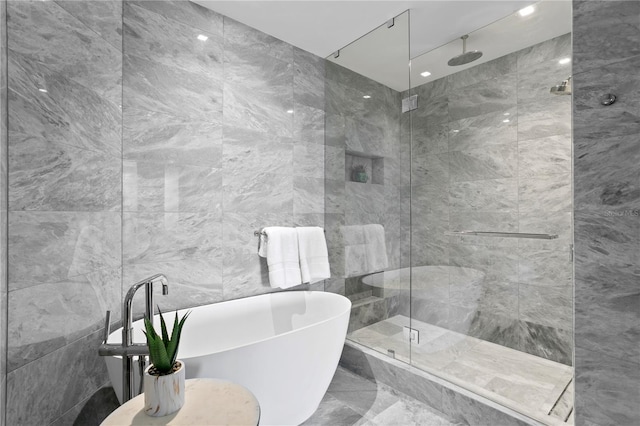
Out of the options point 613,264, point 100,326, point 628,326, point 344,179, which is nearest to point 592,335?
point 628,326

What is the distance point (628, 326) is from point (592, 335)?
Answer: 13 centimetres

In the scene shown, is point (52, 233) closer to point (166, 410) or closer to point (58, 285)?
point (58, 285)

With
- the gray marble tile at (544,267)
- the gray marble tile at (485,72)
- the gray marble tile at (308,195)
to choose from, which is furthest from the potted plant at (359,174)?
the gray marble tile at (544,267)

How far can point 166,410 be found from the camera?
0.94 metres

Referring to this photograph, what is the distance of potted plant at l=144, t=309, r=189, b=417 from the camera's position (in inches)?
37.1

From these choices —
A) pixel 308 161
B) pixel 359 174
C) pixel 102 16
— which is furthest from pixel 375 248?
pixel 102 16

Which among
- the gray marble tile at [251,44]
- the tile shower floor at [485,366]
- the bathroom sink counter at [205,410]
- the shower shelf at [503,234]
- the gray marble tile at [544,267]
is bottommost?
the tile shower floor at [485,366]

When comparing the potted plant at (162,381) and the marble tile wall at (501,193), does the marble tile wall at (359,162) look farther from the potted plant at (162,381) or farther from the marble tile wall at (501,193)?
the potted plant at (162,381)

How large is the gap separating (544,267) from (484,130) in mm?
1203

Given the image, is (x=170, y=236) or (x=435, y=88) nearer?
(x=170, y=236)

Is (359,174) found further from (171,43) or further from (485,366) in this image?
(485,366)

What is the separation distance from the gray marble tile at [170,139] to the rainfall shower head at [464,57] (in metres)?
2.00

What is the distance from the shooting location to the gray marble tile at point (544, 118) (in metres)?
2.35

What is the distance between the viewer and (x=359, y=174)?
8.75 ft
